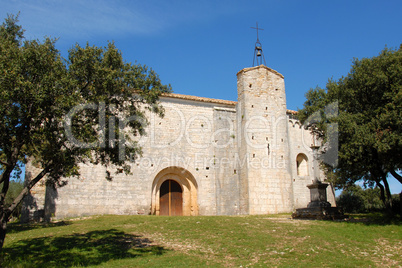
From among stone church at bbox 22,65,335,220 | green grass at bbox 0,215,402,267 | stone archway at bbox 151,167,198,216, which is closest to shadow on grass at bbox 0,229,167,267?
green grass at bbox 0,215,402,267

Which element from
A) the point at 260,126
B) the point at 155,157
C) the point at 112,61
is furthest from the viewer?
the point at 260,126

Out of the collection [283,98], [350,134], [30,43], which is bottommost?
[350,134]

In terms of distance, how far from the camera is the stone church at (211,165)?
1995 cm

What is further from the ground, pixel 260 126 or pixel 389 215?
pixel 260 126


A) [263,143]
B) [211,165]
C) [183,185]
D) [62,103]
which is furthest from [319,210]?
[62,103]

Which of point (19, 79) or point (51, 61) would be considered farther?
point (51, 61)

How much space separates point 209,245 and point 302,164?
57.4ft

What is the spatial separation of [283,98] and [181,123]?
784 cm

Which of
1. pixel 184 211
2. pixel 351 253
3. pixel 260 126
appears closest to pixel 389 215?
pixel 351 253

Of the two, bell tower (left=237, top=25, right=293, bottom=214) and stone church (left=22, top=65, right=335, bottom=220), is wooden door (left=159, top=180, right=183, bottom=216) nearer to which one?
stone church (left=22, top=65, right=335, bottom=220)

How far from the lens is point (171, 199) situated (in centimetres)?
2191

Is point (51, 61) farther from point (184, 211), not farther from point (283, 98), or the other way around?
point (283, 98)

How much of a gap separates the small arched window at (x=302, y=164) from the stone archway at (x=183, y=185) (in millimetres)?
9136

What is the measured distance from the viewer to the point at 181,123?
22.4 m
